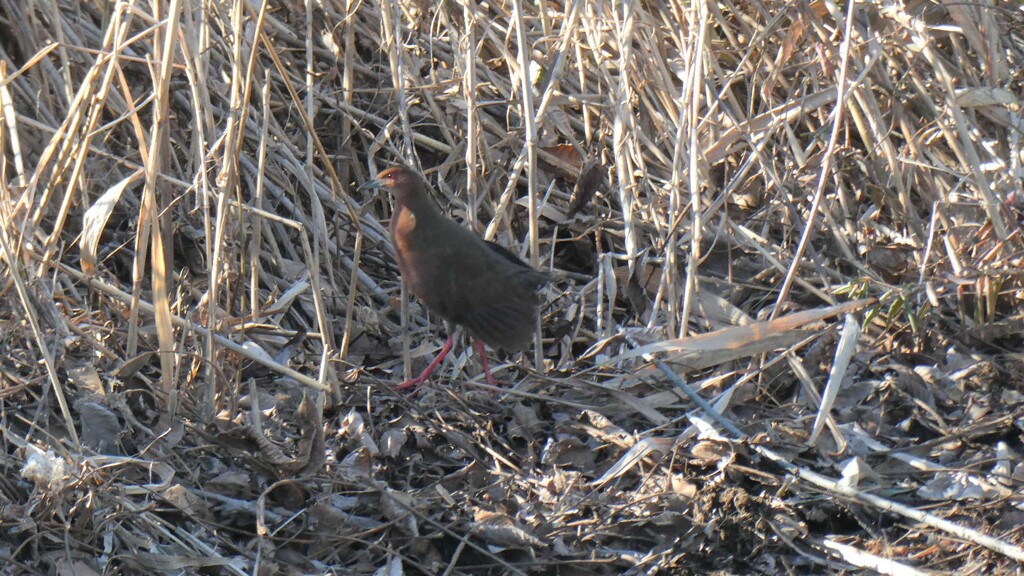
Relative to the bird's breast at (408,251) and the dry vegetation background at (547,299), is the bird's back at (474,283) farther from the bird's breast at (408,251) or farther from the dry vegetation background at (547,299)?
the dry vegetation background at (547,299)

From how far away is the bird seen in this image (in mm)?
4062

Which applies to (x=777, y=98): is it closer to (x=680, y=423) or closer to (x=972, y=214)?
(x=972, y=214)

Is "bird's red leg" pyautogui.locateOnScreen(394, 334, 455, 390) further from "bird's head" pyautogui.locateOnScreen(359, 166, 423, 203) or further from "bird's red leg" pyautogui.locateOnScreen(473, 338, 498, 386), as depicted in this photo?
"bird's head" pyautogui.locateOnScreen(359, 166, 423, 203)

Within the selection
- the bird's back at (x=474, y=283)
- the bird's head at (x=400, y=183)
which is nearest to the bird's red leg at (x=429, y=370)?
the bird's back at (x=474, y=283)

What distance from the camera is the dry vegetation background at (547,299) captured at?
126 inches

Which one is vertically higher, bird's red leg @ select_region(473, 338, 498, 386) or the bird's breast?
the bird's breast

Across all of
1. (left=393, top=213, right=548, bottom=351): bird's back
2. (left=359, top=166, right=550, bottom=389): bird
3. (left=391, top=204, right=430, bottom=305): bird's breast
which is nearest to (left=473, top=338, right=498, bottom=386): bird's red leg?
(left=359, top=166, right=550, bottom=389): bird

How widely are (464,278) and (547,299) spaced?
592 millimetres

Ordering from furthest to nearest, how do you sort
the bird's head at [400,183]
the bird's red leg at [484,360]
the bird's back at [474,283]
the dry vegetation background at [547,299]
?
A: the bird's head at [400,183], the bird's red leg at [484,360], the bird's back at [474,283], the dry vegetation background at [547,299]

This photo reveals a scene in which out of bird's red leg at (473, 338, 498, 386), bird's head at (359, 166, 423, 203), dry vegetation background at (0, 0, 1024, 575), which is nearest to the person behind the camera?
dry vegetation background at (0, 0, 1024, 575)

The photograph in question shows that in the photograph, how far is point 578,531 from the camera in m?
3.24

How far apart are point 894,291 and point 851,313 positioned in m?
0.20

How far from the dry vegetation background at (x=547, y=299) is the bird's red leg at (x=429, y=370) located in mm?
55

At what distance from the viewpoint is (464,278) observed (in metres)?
4.12
